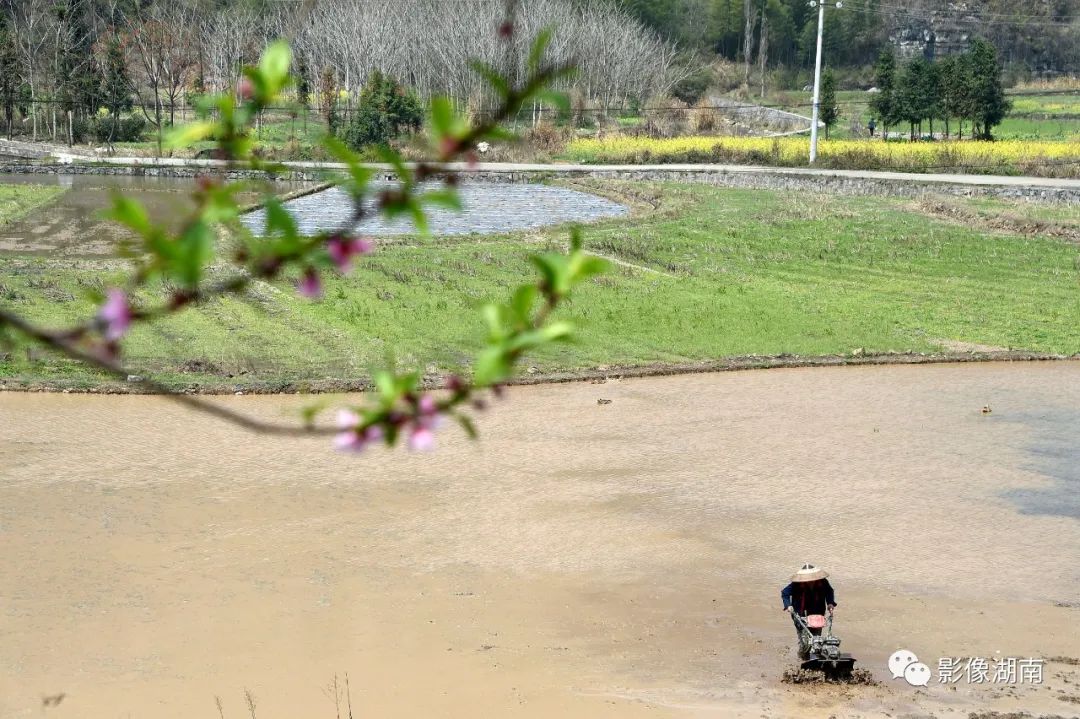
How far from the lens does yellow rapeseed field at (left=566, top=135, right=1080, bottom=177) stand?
3822 centimetres

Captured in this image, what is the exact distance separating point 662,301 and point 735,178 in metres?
20.1

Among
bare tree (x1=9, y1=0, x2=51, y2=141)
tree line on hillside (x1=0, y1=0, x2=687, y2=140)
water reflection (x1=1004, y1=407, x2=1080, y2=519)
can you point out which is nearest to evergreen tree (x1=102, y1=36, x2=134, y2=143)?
tree line on hillside (x1=0, y1=0, x2=687, y2=140)

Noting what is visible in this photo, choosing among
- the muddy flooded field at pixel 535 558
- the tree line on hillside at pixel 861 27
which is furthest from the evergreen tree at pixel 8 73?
the muddy flooded field at pixel 535 558

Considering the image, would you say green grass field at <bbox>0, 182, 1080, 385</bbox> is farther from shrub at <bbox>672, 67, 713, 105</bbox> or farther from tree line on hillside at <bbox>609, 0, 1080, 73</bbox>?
tree line on hillside at <bbox>609, 0, 1080, 73</bbox>

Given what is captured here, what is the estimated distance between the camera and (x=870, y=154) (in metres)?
40.7

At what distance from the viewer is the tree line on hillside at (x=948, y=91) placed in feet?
152

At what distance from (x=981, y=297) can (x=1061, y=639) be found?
13451 millimetres

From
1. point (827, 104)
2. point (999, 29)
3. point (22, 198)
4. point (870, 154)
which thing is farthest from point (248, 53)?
point (999, 29)

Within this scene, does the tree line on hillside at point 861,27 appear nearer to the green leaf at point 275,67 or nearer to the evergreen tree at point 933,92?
the evergreen tree at point 933,92

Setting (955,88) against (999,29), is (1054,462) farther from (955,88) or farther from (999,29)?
A: (999,29)

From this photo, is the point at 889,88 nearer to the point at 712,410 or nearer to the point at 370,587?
the point at 712,410

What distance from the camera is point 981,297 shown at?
20.8 m

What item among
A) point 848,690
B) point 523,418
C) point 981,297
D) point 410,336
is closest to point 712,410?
point 523,418

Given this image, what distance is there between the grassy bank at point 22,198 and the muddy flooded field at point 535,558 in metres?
18.4
